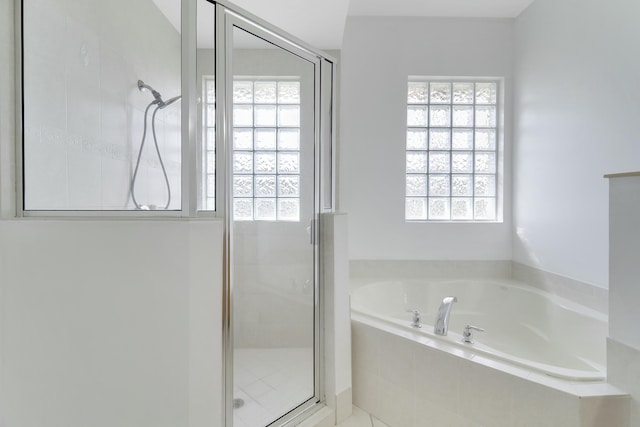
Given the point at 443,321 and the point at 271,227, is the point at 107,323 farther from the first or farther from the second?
the point at 443,321

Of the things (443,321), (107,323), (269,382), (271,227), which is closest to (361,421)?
(269,382)

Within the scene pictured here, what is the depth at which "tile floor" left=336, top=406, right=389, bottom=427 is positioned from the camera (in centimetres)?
161

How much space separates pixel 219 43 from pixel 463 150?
239 centimetres

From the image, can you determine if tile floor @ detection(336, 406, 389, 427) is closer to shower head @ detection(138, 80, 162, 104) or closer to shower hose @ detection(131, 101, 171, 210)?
shower hose @ detection(131, 101, 171, 210)

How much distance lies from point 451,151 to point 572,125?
909 millimetres

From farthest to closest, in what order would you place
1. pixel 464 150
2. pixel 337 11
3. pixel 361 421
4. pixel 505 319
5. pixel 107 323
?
pixel 464 150 < pixel 505 319 < pixel 337 11 < pixel 361 421 < pixel 107 323

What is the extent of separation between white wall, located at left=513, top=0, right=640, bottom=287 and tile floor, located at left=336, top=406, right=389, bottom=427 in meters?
1.56

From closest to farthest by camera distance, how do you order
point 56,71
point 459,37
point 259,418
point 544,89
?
point 56,71
point 259,418
point 544,89
point 459,37

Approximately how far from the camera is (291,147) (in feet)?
5.44

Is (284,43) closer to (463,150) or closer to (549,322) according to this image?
(463,150)

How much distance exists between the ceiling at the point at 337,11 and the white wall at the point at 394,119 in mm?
82

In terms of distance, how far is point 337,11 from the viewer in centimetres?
206

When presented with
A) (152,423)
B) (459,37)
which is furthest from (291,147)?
(459,37)

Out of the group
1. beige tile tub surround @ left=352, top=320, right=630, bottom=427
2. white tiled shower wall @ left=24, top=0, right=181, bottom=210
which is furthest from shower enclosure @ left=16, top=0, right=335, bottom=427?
beige tile tub surround @ left=352, top=320, right=630, bottom=427
